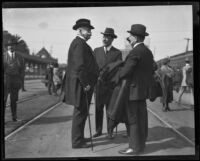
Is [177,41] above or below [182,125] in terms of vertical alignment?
above

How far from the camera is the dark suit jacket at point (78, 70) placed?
8080 millimetres

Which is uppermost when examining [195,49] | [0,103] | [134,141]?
[195,49]

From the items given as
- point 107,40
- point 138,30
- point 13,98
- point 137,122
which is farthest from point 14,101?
point 138,30

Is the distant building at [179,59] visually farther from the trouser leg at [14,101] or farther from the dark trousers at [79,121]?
the trouser leg at [14,101]

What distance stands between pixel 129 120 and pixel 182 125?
3.55 ft

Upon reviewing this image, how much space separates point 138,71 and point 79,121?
54.2 inches

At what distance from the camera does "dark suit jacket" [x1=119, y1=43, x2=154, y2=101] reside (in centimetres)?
795

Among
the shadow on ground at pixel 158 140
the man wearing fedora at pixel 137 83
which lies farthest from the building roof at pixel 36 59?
the shadow on ground at pixel 158 140

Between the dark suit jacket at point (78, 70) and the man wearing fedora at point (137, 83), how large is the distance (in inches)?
20.7

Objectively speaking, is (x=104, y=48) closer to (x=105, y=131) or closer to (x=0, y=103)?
(x=105, y=131)

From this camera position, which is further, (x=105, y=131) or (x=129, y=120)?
(x=105, y=131)

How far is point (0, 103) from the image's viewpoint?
326 inches

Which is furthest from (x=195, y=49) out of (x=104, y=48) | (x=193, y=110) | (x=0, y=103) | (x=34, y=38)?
(x=0, y=103)

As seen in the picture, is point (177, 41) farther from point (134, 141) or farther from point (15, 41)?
point (15, 41)
